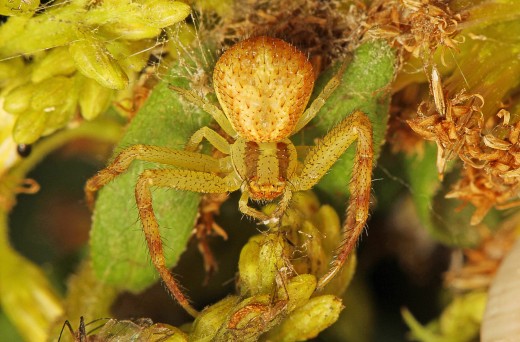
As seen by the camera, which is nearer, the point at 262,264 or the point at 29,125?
the point at 262,264

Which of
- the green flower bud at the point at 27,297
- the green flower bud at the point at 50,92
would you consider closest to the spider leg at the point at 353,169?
the green flower bud at the point at 50,92

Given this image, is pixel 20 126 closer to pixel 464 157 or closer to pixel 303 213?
pixel 303 213

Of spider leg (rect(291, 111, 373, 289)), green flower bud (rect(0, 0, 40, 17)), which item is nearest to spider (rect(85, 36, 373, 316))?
spider leg (rect(291, 111, 373, 289))

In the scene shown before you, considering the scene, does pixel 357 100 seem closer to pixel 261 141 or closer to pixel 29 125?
pixel 261 141

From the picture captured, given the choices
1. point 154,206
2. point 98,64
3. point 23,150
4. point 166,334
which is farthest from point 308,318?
point 23,150

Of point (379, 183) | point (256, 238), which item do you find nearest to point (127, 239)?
point (256, 238)

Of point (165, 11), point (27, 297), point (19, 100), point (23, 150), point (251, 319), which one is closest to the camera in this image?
point (251, 319)

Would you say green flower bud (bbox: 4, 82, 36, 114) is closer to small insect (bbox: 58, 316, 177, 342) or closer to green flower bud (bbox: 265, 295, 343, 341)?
small insect (bbox: 58, 316, 177, 342)
